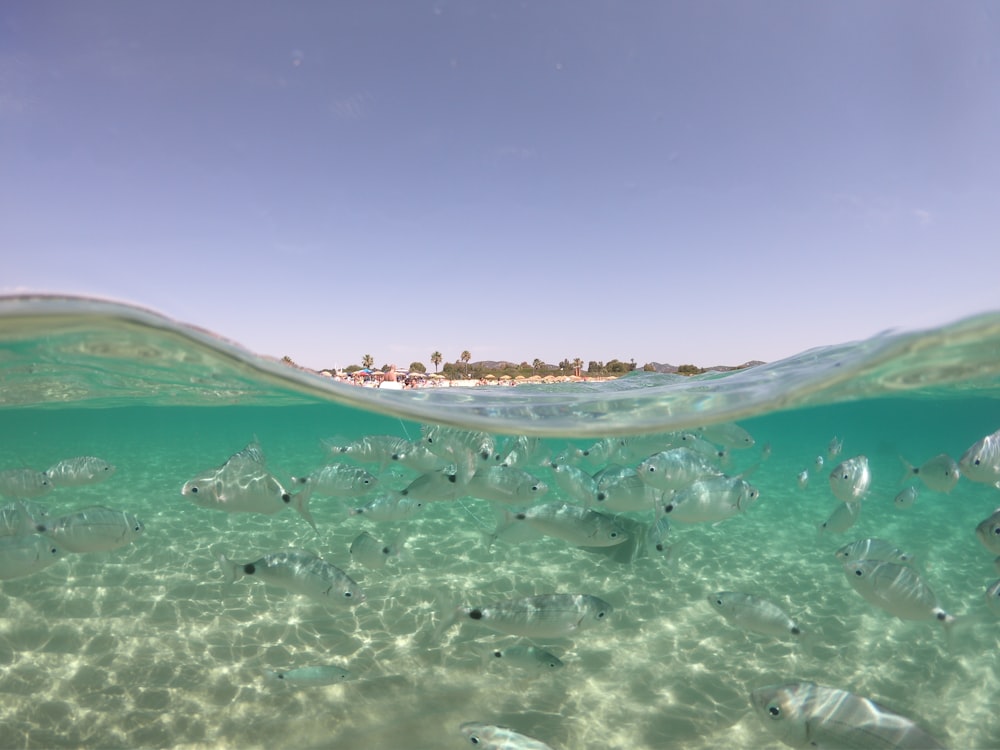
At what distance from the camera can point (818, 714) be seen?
4.04 meters

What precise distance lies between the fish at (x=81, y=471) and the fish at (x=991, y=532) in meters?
11.2

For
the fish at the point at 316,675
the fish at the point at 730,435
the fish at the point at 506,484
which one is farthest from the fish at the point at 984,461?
the fish at the point at 316,675

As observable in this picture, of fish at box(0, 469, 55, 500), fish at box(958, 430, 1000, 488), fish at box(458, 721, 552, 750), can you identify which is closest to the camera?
fish at box(458, 721, 552, 750)

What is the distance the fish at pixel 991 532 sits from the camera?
5.33 meters

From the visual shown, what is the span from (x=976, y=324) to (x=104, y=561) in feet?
48.8

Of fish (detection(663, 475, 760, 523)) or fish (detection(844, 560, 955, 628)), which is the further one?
fish (detection(663, 475, 760, 523))

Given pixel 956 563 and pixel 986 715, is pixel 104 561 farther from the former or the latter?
pixel 956 563

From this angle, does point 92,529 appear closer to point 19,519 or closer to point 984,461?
point 19,519

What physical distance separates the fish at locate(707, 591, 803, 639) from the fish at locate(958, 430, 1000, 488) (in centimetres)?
324

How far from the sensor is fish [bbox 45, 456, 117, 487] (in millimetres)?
7699

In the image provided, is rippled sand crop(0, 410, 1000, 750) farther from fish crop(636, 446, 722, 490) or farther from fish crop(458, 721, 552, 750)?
fish crop(636, 446, 722, 490)

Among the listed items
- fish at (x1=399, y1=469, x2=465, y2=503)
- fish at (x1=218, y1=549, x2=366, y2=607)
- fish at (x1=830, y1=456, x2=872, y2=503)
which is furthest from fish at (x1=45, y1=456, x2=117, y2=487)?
fish at (x1=830, y1=456, x2=872, y2=503)

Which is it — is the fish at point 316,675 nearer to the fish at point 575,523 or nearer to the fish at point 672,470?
the fish at point 575,523

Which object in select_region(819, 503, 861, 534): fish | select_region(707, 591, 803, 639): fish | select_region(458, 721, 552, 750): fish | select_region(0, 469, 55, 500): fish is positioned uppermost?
select_region(0, 469, 55, 500): fish
